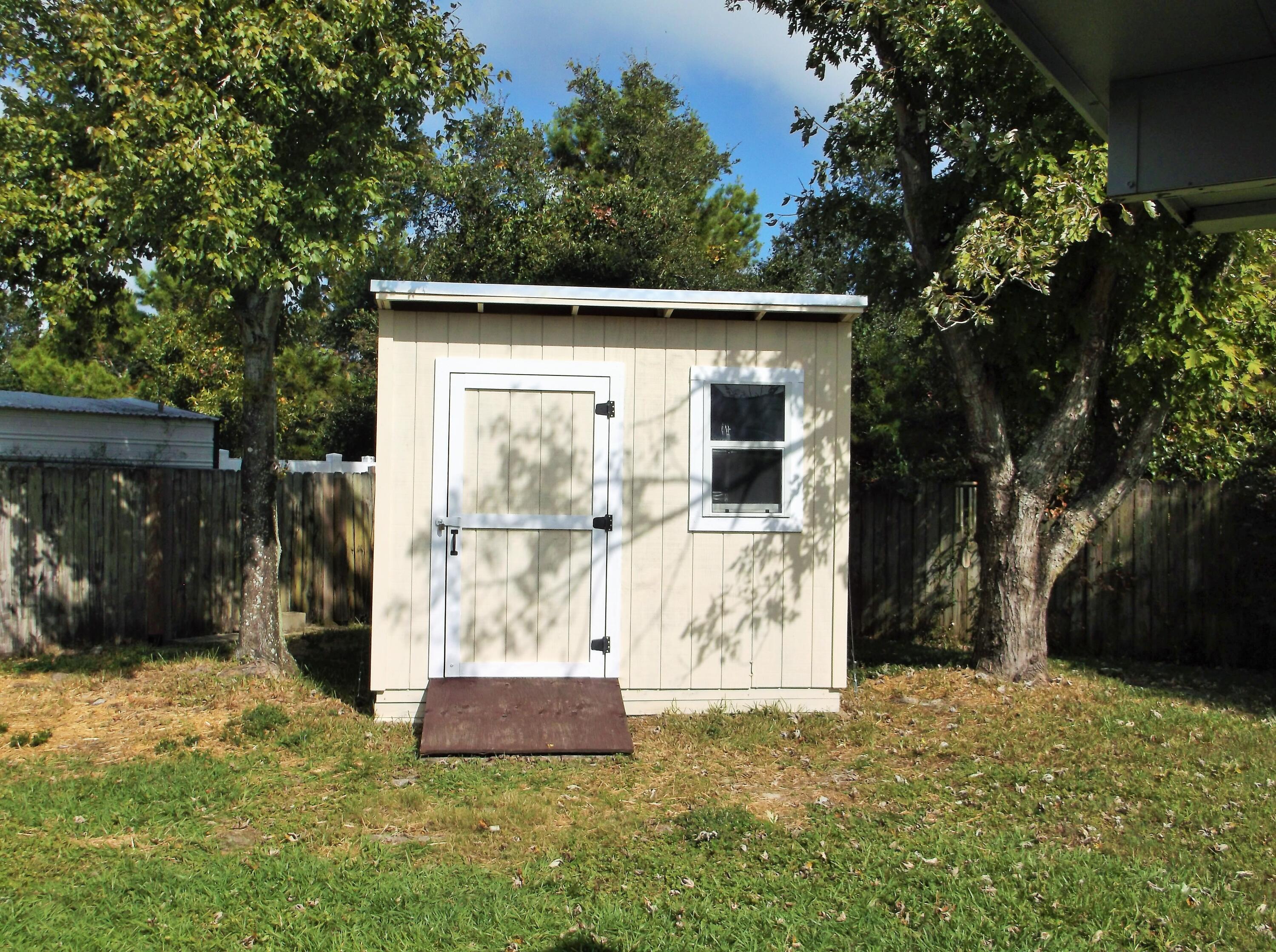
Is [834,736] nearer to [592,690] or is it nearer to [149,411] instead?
[592,690]

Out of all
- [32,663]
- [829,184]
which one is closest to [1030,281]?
[829,184]

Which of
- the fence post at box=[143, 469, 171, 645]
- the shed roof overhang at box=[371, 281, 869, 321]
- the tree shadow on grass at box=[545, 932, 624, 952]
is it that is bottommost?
the tree shadow on grass at box=[545, 932, 624, 952]

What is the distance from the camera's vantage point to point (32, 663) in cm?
875

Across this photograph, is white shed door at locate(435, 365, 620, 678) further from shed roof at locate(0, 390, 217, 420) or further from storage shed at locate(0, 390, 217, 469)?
shed roof at locate(0, 390, 217, 420)

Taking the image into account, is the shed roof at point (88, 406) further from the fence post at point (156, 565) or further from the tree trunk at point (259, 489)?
the tree trunk at point (259, 489)

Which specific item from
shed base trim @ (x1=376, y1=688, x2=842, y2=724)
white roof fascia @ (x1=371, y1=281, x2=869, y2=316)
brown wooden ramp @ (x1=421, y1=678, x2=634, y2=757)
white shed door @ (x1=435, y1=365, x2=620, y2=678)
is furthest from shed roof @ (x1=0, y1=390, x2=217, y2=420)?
brown wooden ramp @ (x1=421, y1=678, x2=634, y2=757)

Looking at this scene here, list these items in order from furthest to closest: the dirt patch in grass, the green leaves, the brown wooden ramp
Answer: the green leaves → the dirt patch in grass → the brown wooden ramp

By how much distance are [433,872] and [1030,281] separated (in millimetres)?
Answer: 5165

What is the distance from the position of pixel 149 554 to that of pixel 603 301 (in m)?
5.81

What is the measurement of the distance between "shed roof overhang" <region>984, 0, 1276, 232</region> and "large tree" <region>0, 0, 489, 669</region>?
540 cm

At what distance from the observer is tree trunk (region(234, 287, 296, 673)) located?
27.2 ft

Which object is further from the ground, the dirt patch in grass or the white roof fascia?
the white roof fascia

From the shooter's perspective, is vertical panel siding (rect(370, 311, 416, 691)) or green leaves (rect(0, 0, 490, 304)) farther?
vertical panel siding (rect(370, 311, 416, 691))

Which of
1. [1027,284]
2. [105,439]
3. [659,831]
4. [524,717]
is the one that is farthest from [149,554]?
[1027,284]
